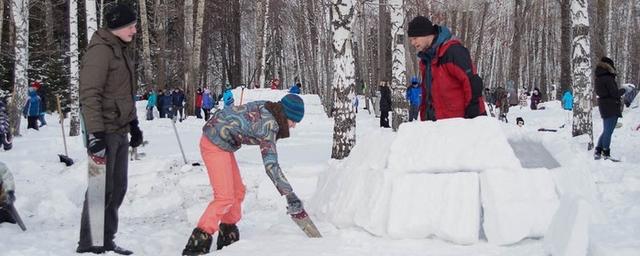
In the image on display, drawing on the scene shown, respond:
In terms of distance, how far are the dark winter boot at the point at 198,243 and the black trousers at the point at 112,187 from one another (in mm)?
623

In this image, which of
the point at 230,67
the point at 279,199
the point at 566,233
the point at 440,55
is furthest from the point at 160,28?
the point at 566,233

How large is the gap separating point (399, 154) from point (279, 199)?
8.79 feet

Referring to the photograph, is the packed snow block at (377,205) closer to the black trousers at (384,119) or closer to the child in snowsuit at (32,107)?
the black trousers at (384,119)

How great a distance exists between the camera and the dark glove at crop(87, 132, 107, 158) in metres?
4.89

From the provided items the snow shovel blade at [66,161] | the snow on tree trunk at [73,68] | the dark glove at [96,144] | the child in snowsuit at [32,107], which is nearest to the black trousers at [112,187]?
the dark glove at [96,144]

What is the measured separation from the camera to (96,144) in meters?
4.89

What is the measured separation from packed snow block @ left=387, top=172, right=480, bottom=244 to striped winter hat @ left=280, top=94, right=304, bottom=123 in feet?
3.04

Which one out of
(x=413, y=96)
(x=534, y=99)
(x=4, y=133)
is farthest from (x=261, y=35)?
(x=534, y=99)

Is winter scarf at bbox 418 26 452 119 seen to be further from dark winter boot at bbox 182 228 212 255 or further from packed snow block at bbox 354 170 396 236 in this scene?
dark winter boot at bbox 182 228 212 255

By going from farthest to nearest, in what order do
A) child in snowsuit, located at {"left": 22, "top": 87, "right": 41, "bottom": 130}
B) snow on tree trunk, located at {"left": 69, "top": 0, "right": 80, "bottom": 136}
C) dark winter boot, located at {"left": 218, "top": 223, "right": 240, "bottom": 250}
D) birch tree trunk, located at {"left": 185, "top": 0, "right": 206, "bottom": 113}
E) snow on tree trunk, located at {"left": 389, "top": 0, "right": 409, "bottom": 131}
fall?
birch tree trunk, located at {"left": 185, "top": 0, "right": 206, "bottom": 113}
child in snowsuit, located at {"left": 22, "top": 87, "right": 41, "bottom": 130}
snow on tree trunk, located at {"left": 69, "top": 0, "right": 80, "bottom": 136}
snow on tree trunk, located at {"left": 389, "top": 0, "right": 409, "bottom": 131}
dark winter boot, located at {"left": 218, "top": 223, "right": 240, "bottom": 250}

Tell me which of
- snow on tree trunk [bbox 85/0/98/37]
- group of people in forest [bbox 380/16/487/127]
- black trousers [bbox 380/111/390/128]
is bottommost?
black trousers [bbox 380/111/390/128]

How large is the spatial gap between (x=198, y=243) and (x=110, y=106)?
3.91 feet

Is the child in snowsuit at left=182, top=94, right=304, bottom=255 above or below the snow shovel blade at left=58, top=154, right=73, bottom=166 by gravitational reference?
above

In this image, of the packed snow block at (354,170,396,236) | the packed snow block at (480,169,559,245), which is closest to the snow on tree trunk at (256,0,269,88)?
the packed snow block at (354,170,396,236)
